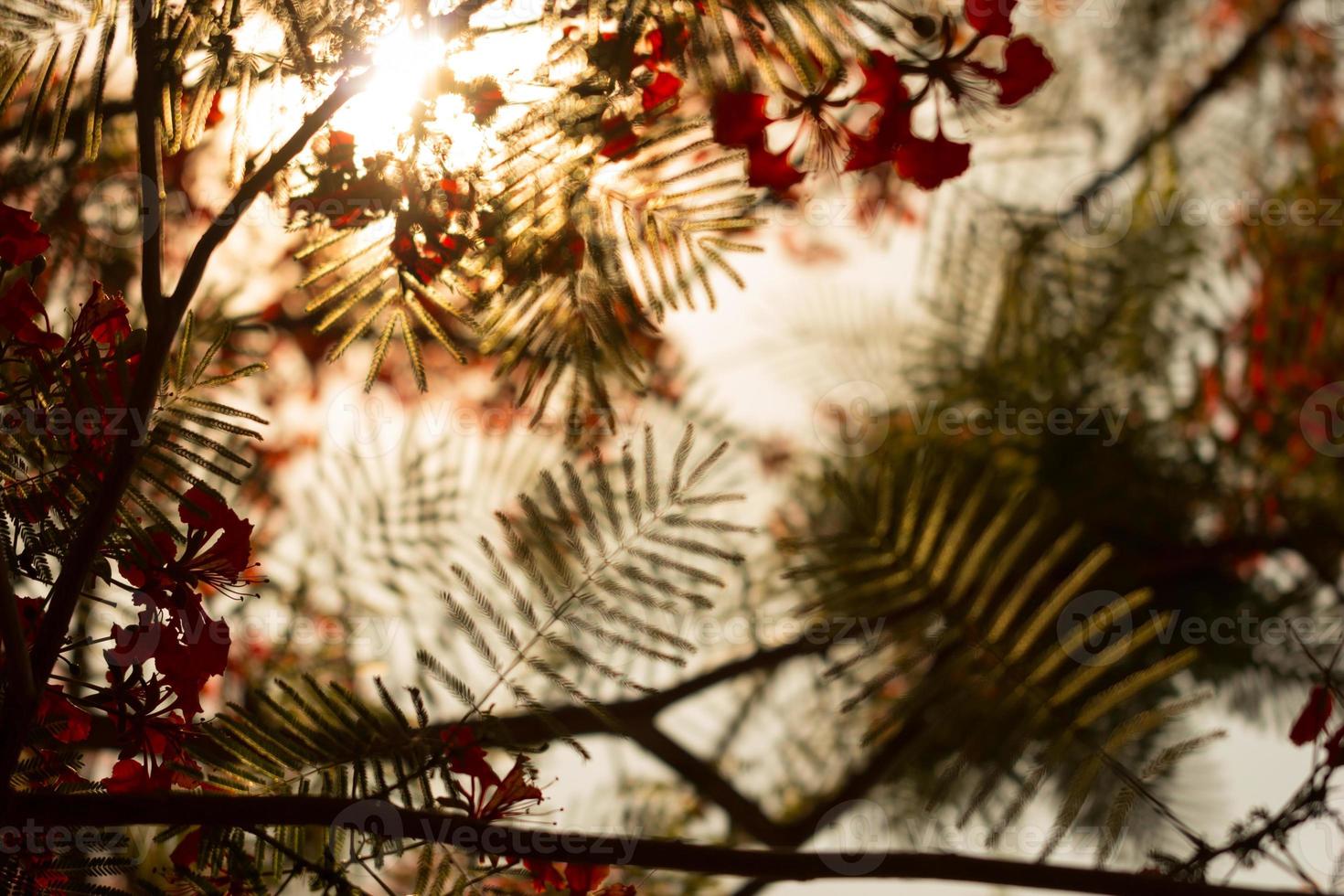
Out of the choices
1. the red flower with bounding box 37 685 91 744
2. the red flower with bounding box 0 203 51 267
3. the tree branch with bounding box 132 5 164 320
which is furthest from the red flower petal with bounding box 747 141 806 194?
the red flower with bounding box 37 685 91 744

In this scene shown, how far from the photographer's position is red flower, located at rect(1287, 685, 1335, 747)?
1.04 m

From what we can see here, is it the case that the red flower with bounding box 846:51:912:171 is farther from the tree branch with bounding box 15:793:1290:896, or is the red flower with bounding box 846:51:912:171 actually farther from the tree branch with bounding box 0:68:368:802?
the tree branch with bounding box 15:793:1290:896

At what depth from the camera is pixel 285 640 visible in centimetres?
209

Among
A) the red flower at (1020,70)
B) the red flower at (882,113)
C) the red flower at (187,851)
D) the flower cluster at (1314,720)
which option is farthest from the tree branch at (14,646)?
the flower cluster at (1314,720)

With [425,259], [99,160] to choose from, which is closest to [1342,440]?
[425,259]

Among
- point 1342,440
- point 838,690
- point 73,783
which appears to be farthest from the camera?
point 1342,440

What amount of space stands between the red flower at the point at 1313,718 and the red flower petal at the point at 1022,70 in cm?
71

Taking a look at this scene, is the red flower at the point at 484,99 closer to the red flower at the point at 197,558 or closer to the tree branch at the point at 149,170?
the tree branch at the point at 149,170

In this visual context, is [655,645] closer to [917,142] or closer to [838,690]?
[917,142]

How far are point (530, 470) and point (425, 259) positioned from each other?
86cm

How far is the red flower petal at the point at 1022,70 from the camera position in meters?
0.93

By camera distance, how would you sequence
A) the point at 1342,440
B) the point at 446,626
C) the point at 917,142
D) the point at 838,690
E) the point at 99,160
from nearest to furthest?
the point at 917,142 < the point at 446,626 < the point at 99,160 < the point at 838,690 < the point at 1342,440

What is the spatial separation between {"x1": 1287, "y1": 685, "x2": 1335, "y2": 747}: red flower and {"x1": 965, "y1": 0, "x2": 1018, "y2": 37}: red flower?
766 mm

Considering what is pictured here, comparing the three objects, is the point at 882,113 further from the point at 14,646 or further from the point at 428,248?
the point at 14,646
